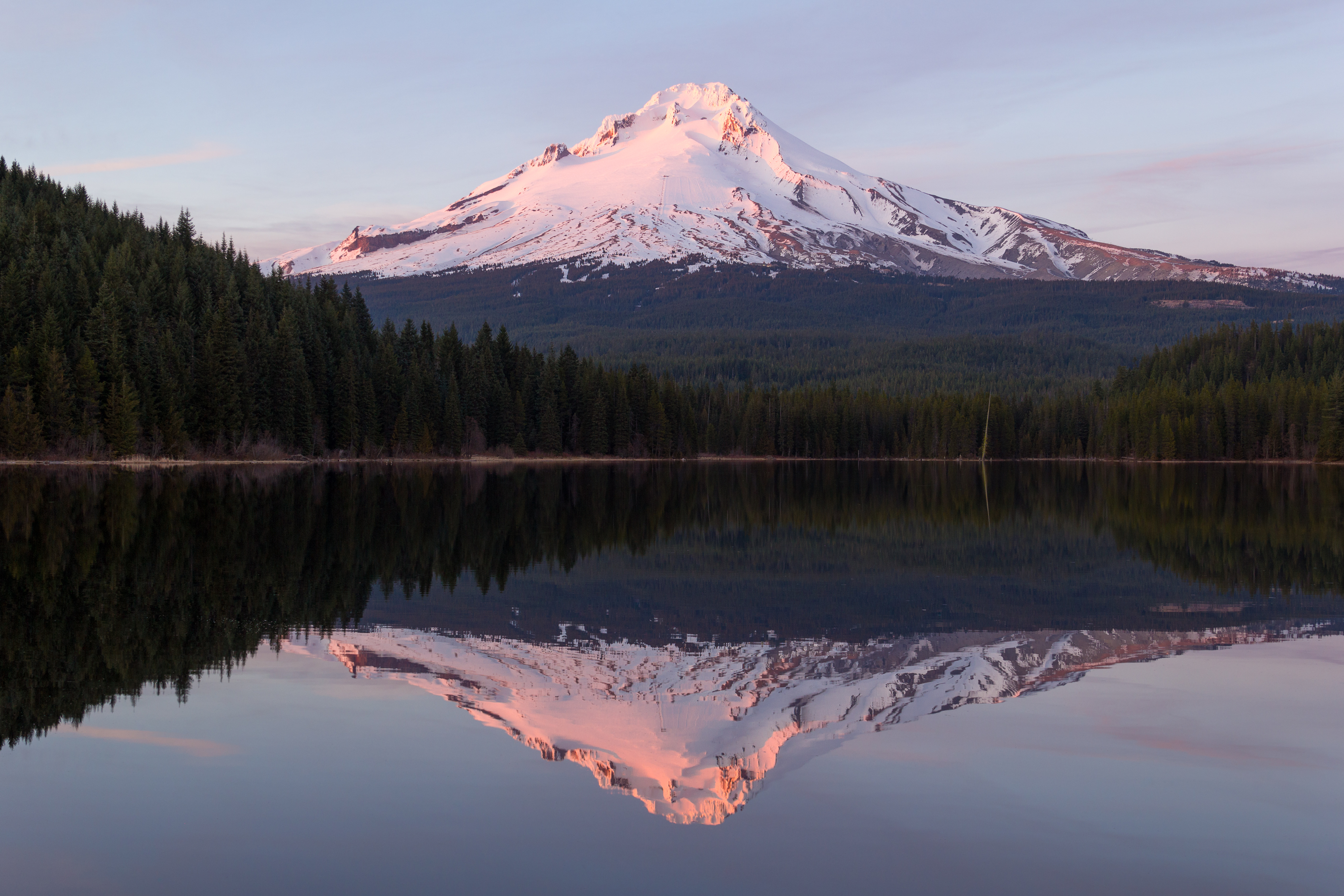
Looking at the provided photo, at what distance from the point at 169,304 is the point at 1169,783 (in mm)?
92781

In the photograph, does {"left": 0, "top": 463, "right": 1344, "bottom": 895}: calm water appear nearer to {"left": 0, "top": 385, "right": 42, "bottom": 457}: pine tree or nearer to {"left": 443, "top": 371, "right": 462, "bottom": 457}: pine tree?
{"left": 0, "top": 385, "right": 42, "bottom": 457}: pine tree

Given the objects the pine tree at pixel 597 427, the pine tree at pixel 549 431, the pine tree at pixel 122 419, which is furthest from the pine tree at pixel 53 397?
the pine tree at pixel 597 427

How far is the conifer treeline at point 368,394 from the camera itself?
81125mm

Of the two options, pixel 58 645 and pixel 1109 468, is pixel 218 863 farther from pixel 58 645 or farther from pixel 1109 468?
pixel 1109 468

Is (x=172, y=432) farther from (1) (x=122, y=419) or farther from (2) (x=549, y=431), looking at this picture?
(2) (x=549, y=431)

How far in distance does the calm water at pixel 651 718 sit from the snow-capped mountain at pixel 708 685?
0.25 ft

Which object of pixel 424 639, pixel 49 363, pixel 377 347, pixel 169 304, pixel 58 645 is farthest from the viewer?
pixel 377 347

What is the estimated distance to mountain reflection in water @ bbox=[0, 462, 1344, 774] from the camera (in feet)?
47.2

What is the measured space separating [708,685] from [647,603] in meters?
7.55

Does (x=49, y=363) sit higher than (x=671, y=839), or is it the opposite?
(x=49, y=363)

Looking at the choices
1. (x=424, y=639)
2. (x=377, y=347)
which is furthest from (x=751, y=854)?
(x=377, y=347)

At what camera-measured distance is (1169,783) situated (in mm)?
11680

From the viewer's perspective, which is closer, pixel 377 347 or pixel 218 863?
pixel 218 863

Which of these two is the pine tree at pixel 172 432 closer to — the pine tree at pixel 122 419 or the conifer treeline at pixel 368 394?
Answer: the conifer treeline at pixel 368 394
